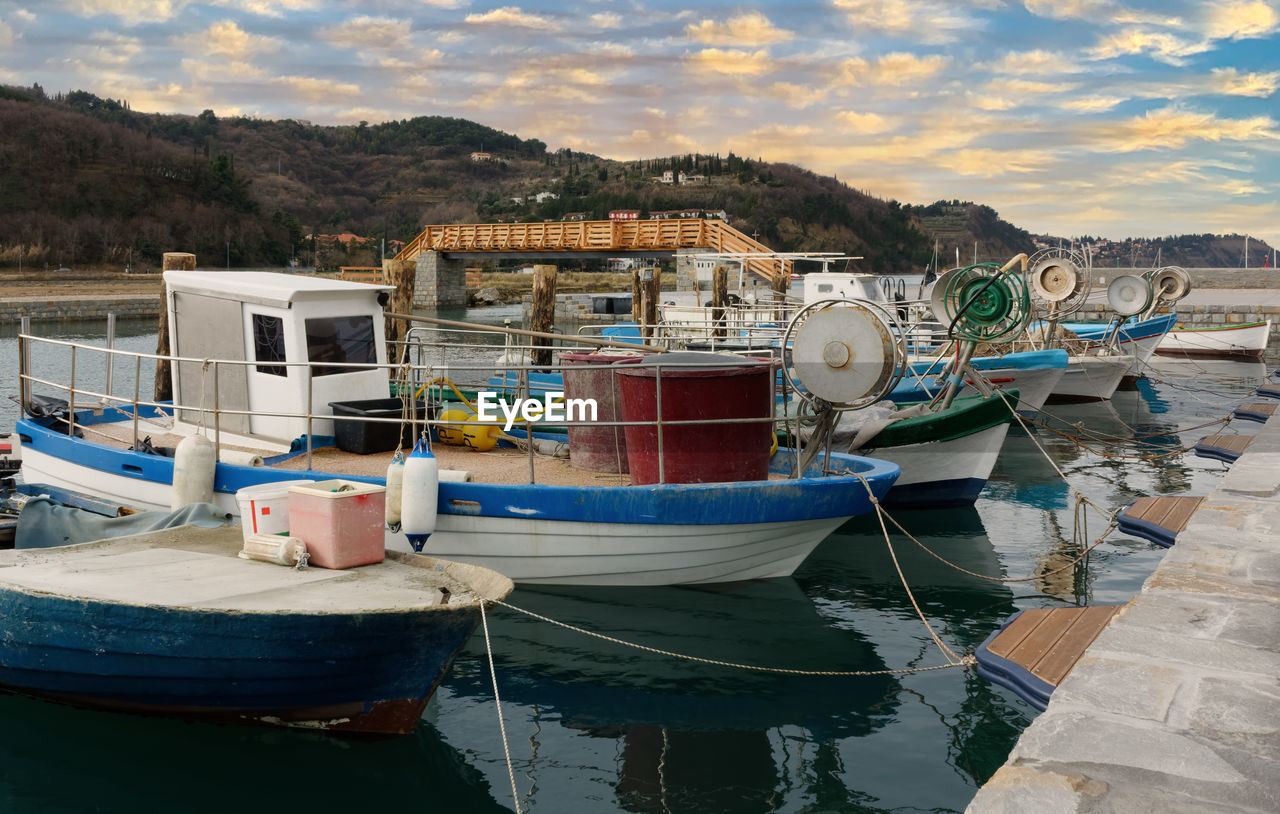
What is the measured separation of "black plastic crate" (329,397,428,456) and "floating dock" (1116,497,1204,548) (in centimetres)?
633

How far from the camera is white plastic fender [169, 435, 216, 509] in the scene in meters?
9.13

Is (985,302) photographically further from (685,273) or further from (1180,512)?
(685,273)

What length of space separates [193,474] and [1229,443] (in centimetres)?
1085

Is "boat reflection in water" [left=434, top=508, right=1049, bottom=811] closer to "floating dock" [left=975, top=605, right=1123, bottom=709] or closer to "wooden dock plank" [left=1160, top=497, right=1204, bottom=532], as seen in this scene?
"floating dock" [left=975, top=605, right=1123, bottom=709]

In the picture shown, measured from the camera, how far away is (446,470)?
366 inches

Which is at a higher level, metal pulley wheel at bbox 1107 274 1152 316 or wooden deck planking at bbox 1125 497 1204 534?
metal pulley wheel at bbox 1107 274 1152 316

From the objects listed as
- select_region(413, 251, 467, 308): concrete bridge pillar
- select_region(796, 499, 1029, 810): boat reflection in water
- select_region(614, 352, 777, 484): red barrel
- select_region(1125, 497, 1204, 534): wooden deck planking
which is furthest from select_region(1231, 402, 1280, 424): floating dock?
select_region(413, 251, 467, 308): concrete bridge pillar

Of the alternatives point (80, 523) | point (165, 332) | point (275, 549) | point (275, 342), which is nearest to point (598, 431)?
point (275, 342)

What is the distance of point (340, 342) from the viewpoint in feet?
34.0

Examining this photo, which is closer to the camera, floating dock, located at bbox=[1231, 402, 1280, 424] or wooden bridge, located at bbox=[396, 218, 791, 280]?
floating dock, located at bbox=[1231, 402, 1280, 424]

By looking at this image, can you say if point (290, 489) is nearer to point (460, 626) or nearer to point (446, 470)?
point (460, 626)

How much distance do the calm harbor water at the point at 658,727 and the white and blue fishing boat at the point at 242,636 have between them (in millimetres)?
292

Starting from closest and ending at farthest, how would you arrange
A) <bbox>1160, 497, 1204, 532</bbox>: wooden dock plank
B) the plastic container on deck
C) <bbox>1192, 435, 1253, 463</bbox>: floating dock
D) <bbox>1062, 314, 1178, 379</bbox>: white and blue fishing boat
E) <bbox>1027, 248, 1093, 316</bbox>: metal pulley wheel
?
the plastic container on deck < <bbox>1160, 497, 1204, 532</bbox>: wooden dock plank < <bbox>1192, 435, 1253, 463</bbox>: floating dock < <bbox>1027, 248, 1093, 316</bbox>: metal pulley wheel < <bbox>1062, 314, 1178, 379</bbox>: white and blue fishing boat

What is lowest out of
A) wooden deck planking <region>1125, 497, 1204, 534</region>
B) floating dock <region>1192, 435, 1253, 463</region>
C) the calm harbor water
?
the calm harbor water
